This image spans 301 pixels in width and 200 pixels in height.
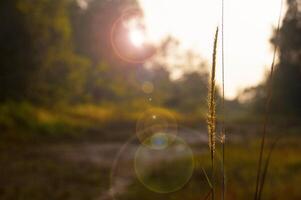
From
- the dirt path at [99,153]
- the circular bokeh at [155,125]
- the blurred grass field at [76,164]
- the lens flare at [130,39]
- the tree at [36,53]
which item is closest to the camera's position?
the blurred grass field at [76,164]

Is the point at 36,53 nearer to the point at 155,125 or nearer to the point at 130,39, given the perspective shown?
the point at 155,125

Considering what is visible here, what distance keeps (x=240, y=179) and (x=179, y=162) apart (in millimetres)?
2726

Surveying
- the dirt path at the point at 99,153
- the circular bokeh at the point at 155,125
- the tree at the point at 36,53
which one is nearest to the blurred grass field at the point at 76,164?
the dirt path at the point at 99,153

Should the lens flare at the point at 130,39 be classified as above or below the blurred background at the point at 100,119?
above

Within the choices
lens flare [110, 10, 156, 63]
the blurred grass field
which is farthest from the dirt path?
lens flare [110, 10, 156, 63]

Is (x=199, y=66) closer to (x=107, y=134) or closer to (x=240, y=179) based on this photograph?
(x=107, y=134)

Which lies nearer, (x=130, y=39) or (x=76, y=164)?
(x=76, y=164)

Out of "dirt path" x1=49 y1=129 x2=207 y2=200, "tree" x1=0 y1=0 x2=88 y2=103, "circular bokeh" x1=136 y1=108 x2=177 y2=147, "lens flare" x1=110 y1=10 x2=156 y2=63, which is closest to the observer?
"dirt path" x1=49 y1=129 x2=207 y2=200

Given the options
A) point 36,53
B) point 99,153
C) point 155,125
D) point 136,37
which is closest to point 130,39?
point 136,37

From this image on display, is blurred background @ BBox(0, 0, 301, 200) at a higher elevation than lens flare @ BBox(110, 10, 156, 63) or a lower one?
lower

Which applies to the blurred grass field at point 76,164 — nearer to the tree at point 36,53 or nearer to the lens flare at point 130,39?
the tree at point 36,53

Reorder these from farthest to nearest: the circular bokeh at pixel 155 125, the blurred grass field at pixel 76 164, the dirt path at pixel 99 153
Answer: the circular bokeh at pixel 155 125 < the dirt path at pixel 99 153 < the blurred grass field at pixel 76 164

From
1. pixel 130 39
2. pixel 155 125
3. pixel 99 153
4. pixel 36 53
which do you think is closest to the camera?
pixel 99 153

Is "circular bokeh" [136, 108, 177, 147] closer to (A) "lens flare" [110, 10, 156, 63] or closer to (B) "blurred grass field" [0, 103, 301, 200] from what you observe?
(B) "blurred grass field" [0, 103, 301, 200]
